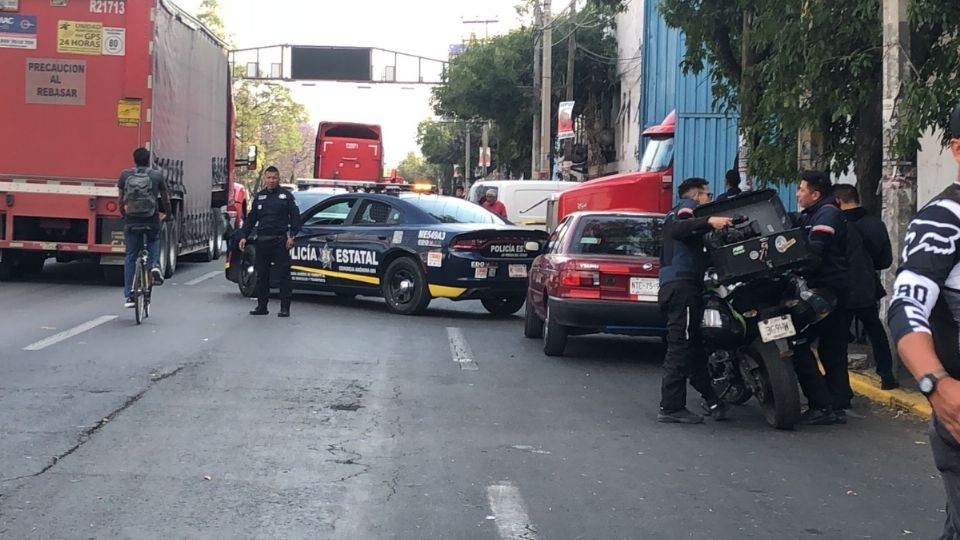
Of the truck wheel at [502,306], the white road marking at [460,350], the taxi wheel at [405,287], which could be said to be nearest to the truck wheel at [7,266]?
the taxi wheel at [405,287]

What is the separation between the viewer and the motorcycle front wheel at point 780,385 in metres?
8.32

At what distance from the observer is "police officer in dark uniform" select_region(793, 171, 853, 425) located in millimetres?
8773

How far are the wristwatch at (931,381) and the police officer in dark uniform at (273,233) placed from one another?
1175 centimetres

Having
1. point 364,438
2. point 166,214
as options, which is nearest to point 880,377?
point 364,438

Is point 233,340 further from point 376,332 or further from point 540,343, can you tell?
point 540,343

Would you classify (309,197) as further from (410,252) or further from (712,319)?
(712,319)

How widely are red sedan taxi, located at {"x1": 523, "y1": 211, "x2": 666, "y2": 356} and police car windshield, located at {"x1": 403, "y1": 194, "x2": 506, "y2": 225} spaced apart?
3.63m

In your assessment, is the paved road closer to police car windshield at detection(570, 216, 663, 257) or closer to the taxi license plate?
the taxi license plate

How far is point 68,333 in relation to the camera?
486 inches

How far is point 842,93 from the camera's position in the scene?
1151cm

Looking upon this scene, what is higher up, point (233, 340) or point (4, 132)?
point (4, 132)

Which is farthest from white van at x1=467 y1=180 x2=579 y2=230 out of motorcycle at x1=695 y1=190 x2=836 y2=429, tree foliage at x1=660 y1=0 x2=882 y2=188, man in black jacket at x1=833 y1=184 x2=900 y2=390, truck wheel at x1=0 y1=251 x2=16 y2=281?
motorcycle at x1=695 y1=190 x2=836 y2=429

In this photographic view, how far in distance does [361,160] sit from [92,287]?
73.1 ft

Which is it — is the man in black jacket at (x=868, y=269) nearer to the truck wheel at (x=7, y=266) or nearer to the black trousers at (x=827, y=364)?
the black trousers at (x=827, y=364)
